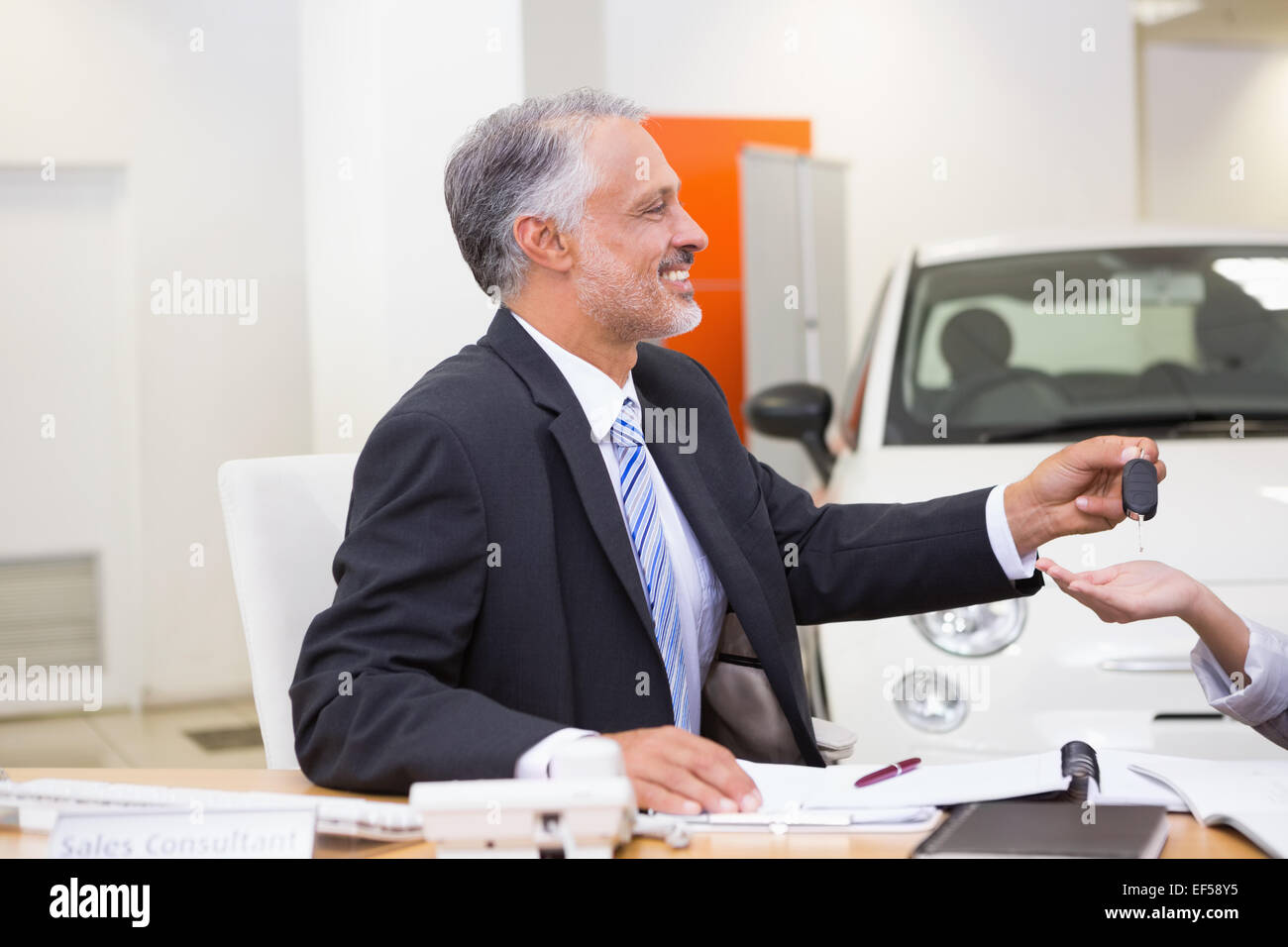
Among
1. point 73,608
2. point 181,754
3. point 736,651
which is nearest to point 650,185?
point 736,651

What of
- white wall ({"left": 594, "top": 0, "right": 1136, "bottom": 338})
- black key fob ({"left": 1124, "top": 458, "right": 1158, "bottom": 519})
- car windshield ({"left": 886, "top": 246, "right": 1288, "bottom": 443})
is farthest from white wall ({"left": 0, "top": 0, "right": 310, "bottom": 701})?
black key fob ({"left": 1124, "top": 458, "right": 1158, "bottom": 519})

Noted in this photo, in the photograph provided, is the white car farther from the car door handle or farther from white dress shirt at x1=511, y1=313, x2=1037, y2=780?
white dress shirt at x1=511, y1=313, x2=1037, y2=780

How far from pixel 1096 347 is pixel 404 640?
2220 millimetres

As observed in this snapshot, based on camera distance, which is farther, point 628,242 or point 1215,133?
point 1215,133

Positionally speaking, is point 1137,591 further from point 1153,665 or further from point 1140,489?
point 1153,665

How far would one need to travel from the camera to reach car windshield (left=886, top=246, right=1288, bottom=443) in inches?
108

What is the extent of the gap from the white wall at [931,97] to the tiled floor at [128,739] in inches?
137

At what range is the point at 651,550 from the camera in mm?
1649

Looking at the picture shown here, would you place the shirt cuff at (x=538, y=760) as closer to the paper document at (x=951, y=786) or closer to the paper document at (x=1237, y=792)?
the paper document at (x=951, y=786)

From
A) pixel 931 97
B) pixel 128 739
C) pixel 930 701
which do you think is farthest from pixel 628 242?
pixel 931 97

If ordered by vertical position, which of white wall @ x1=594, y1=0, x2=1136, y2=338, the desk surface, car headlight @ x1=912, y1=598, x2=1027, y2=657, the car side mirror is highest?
white wall @ x1=594, y1=0, x2=1136, y2=338

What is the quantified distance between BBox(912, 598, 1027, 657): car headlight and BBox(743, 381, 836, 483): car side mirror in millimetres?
801

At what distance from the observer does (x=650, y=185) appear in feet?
5.68
